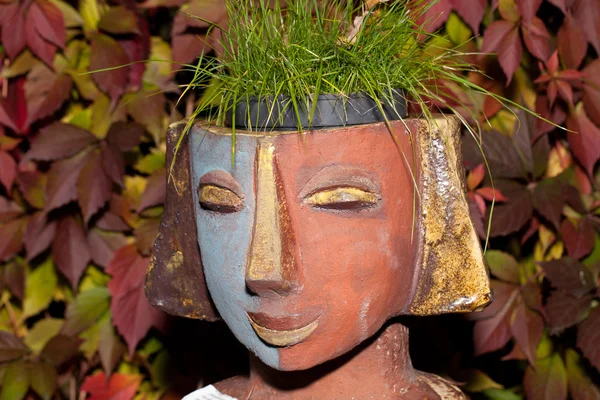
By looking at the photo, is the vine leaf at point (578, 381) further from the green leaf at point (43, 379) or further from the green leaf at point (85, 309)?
the green leaf at point (43, 379)

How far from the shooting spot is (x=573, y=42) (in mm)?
2133

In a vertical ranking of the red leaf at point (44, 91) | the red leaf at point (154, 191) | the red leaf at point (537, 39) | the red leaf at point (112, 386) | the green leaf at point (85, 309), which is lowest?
the red leaf at point (112, 386)

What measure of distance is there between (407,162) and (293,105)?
9.3 inches

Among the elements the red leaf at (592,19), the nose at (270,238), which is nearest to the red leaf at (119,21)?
the nose at (270,238)

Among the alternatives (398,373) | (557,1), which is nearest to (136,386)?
(398,373)

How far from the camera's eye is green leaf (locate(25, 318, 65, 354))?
2498 mm

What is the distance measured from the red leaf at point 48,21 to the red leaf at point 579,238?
1.42m

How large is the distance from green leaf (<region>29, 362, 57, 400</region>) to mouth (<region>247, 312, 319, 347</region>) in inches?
43.8

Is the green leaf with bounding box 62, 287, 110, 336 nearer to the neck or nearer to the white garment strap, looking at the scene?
the white garment strap

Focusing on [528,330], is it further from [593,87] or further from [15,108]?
[15,108]

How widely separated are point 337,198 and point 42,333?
137 cm

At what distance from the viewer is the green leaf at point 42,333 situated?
250 cm

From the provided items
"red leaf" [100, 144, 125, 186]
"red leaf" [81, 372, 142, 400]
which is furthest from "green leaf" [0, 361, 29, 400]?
"red leaf" [100, 144, 125, 186]

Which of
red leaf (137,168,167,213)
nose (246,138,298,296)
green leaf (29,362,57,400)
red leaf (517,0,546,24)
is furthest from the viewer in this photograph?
green leaf (29,362,57,400)
